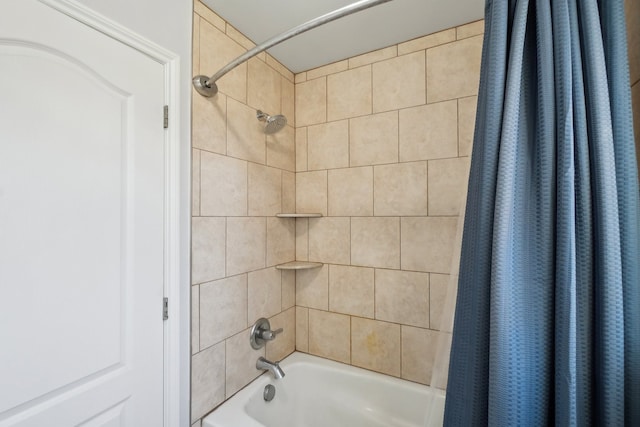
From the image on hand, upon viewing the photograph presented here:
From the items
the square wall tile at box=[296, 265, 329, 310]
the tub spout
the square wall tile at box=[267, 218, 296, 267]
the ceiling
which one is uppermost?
the ceiling

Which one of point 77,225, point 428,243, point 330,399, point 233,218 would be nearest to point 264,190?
point 233,218

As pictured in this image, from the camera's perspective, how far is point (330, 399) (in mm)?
1597

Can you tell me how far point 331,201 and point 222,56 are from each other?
3.23 ft

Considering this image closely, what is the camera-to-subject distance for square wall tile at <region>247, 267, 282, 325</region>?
144cm

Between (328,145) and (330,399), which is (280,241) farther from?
(330,399)

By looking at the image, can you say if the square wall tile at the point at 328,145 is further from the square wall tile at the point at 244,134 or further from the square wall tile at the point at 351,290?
the square wall tile at the point at 351,290

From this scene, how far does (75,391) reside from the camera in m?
0.81

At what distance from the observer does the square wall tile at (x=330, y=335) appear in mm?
1644

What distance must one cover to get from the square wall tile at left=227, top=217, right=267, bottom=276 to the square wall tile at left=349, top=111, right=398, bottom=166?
0.70 metres

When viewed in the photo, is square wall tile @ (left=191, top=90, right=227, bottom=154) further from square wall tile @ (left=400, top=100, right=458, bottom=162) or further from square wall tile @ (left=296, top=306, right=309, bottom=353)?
square wall tile @ (left=296, top=306, right=309, bottom=353)

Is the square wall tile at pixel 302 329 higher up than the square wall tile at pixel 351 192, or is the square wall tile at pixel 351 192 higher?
the square wall tile at pixel 351 192

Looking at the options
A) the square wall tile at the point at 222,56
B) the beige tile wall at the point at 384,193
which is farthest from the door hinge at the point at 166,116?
the beige tile wall at the point at 384,193

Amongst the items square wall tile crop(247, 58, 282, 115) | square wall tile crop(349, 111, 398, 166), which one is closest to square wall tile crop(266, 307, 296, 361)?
square wall tile crop(349, 111, 398, 166)

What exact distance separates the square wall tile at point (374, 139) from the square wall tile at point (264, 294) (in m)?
0.86
